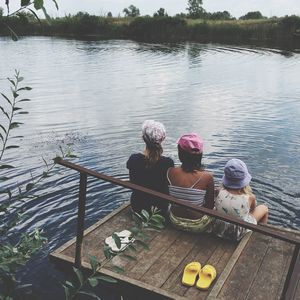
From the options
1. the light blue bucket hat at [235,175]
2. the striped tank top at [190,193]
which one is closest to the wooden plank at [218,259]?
the striped tank top at [190,193]

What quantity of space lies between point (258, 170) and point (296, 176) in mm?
784

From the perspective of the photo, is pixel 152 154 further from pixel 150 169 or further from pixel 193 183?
pixel 193 183

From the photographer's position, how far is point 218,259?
4.67m

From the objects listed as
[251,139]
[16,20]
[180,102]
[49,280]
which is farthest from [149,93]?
[16,20]

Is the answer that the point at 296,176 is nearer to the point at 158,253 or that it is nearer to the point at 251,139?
the point at 251,139

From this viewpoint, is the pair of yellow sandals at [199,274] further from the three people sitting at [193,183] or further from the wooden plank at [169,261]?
the three people sitting at [193,183]

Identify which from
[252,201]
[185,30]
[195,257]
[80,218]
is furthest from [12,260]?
[185,30]

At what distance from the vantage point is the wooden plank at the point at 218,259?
411cm

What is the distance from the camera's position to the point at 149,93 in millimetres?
17750

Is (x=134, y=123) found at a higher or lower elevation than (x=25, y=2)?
lower

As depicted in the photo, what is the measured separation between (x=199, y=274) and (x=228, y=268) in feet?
1.07

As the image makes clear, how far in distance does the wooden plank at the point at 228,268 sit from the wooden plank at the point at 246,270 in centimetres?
5

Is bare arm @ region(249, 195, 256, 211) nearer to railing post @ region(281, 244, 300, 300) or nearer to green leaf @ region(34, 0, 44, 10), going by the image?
railing post @ region(281, 244, 300, 300)

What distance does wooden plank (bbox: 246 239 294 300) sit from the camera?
4.15m
